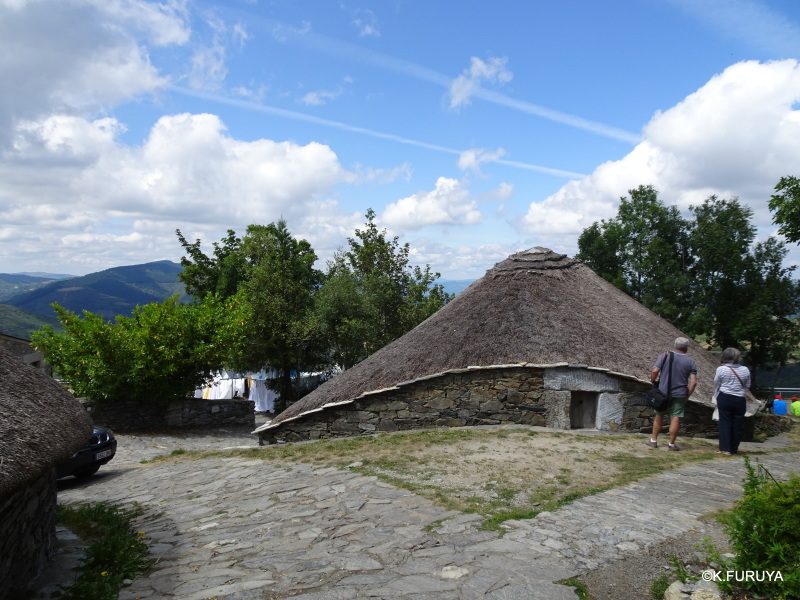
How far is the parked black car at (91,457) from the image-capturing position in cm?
1120

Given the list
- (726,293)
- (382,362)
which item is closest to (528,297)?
(382,362)

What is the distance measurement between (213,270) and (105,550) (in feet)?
96.0

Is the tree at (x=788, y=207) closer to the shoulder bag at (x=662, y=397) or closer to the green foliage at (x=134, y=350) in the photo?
the shoulder bag at (x=662, y=397)

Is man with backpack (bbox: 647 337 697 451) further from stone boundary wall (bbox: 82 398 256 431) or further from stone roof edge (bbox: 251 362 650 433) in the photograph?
stone boundary wall (bbox: 82 398 256 431)

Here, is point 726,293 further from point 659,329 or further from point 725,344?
point 659,329

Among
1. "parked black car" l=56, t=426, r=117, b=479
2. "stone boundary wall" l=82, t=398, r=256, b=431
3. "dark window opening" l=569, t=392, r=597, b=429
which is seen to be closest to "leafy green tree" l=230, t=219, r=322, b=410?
"stone boundary wall" l=82, t=398, r=256, b=431

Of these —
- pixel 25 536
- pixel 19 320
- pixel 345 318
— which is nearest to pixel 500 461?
pixel 25 536

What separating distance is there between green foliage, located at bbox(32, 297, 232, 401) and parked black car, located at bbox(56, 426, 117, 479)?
5.38m

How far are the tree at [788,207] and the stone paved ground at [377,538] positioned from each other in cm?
1163

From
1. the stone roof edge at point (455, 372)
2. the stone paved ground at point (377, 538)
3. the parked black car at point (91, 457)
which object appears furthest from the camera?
the stone roof edge at point (455, 372)

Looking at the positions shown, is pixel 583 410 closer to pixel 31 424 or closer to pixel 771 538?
pixel 771 538

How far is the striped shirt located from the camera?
9070 millimetres
